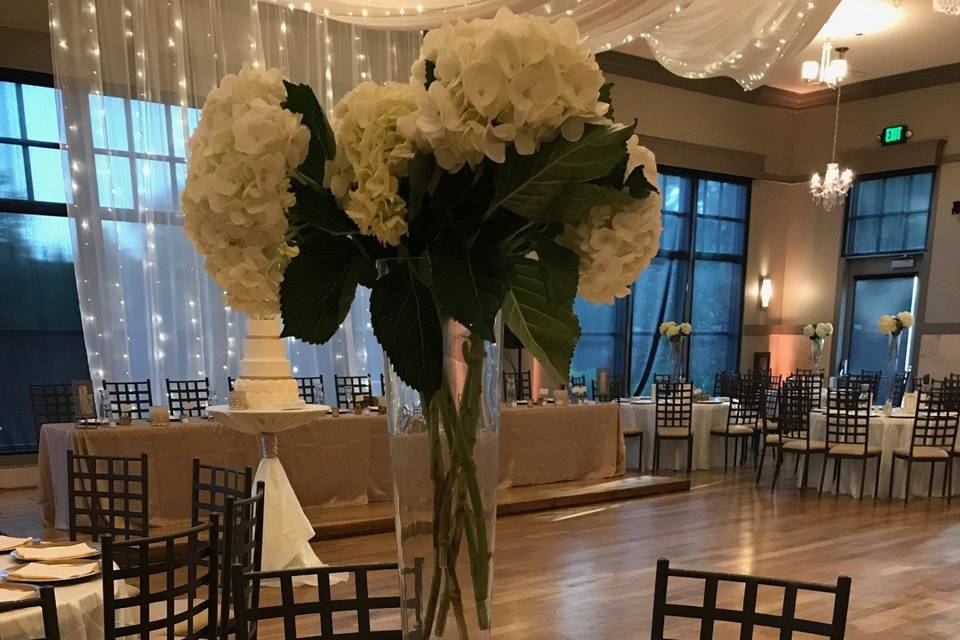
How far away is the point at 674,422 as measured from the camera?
8758 millimetres

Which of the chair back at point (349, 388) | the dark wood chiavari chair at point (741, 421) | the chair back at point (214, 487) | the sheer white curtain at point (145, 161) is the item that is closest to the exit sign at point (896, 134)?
the dark wood chiavari chair at point (741, 421)

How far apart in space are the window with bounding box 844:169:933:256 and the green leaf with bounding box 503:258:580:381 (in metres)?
12.0

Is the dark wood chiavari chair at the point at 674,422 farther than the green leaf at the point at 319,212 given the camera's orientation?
Yes

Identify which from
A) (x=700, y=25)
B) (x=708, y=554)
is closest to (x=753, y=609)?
(x=700, y=25)

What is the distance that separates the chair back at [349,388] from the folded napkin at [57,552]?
16.5ft

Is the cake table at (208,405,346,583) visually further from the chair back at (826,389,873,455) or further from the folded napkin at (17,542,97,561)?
the chair back at (826,389,873,455)

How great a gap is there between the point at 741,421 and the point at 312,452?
5714 mm

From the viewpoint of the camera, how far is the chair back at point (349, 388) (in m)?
7.84

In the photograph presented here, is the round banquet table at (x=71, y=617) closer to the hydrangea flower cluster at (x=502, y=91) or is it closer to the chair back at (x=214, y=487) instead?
the chair back at (x=214, y=487)

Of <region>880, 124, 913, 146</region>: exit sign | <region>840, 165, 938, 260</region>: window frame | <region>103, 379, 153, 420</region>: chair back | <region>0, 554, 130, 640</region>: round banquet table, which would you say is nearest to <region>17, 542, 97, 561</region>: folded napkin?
<region>0, 554, 130, 640</region>: round banquet table

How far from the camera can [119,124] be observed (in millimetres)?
7406

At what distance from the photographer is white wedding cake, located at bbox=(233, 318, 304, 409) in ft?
15.4

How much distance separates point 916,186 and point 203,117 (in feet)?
40.8

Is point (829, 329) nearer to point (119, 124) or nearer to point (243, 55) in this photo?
point (243, 55)
